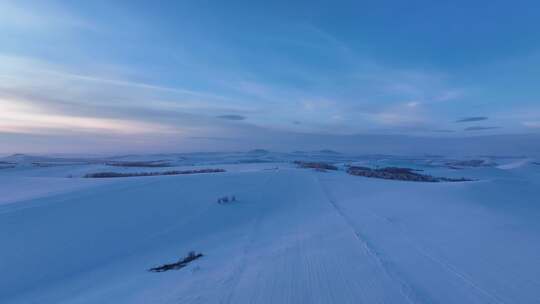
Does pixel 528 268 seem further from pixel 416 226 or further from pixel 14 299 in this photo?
pixel 14 299

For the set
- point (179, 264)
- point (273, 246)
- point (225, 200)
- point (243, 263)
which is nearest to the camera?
point (243, 263)

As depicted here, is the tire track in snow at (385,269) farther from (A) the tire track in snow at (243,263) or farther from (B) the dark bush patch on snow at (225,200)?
(B) the dark bush patch on snow at (225,200)

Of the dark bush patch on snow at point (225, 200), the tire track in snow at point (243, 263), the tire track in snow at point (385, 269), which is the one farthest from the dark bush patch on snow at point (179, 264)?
the dark bush patch on snow at point (225, 200)


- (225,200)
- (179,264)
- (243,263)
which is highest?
(225,200)

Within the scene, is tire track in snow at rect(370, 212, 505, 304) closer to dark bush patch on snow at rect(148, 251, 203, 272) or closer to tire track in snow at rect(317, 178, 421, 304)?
tire track in snow at rect(317, 178, 421, 304)

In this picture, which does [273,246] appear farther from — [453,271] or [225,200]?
[225,200]

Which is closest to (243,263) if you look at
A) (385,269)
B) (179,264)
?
(179,264)

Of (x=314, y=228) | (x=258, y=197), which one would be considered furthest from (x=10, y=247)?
(x=258, y=197)

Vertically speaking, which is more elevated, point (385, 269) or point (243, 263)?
point (385, 269)
